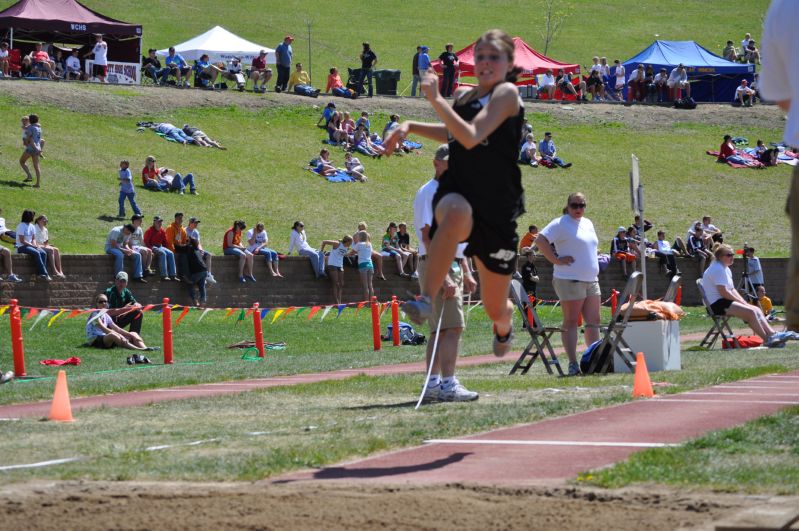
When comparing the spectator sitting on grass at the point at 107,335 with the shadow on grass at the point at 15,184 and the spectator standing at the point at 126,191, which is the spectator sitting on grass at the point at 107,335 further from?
the shadow on grass at the point at 15,184

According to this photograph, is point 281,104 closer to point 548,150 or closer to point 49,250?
point 548,150

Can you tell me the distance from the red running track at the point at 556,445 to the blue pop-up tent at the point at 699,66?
4695cm

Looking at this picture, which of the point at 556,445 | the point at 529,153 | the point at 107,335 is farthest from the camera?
the point at 529,153

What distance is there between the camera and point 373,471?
6320 millimetres

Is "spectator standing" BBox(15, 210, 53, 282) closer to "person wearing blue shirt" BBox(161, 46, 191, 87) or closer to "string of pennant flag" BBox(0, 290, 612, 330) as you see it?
"string of pennant flag" BBox(0, 290, 612, 330)

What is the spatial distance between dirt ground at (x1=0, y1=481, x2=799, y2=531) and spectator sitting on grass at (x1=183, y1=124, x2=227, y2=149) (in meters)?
33.7

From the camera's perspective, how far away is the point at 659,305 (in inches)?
579

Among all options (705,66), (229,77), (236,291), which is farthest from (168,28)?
(236,291)

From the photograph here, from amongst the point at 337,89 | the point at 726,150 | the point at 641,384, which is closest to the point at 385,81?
the point at 337,89

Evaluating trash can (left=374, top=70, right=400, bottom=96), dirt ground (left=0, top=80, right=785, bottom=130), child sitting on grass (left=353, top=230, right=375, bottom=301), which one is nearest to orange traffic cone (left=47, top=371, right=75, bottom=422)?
child sitting on grass (left=353, top=230, right=375, bottom=301)

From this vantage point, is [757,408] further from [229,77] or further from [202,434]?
[229,77]

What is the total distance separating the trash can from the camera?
163 feet

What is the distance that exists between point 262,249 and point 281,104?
1792 cm

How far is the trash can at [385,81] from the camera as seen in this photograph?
163ft
